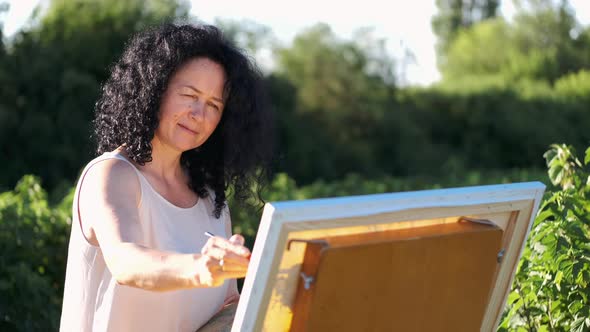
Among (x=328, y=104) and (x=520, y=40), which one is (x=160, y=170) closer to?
(x=328, y=104)

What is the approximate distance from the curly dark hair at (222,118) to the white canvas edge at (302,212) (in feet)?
3.04

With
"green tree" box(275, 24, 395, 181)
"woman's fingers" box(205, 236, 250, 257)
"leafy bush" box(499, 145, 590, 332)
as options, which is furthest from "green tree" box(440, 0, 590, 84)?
"woman's fingers" box(205, 236, 250, 257)

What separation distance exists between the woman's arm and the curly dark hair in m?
0.26

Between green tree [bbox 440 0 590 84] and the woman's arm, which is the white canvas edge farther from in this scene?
green tree [bbox 440 0 590 84]

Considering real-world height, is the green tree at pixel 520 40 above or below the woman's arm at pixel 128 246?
above

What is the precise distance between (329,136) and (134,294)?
15.1m

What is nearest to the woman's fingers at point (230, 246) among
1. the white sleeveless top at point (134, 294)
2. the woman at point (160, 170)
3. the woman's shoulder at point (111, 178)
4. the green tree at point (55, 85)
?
the woman at point (160, 170)

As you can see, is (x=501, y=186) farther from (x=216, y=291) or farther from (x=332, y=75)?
(x=332, y=75)

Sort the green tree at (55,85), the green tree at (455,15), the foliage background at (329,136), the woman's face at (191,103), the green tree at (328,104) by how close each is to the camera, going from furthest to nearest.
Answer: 1. the green tree at (455,15)
2. the green tree at (328,104)
3. the green tree at (55,85)
4. the foliage background at (329,136)
5. the woman's face at (191,103)

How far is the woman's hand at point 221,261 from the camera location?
1439mm

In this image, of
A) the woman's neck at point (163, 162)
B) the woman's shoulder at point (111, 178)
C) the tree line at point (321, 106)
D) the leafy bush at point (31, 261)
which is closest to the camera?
the woman's shoulder at point (111, 178)

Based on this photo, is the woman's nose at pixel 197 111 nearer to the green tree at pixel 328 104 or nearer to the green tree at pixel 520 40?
the green tree at pixel 328 104

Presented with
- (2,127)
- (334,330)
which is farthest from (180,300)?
(2,127)

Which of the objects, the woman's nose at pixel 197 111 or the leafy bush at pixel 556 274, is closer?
the woman's nose at pixel 197 111
